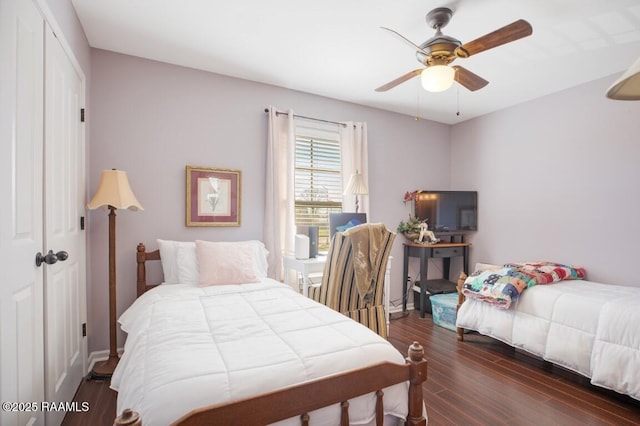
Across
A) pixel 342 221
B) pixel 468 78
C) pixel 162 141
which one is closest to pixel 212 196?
pixel 162 141

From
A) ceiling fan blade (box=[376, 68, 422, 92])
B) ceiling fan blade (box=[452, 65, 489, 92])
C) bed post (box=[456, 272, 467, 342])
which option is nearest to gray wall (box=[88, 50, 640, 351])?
bed post (box=[456, 272, 467, 342])

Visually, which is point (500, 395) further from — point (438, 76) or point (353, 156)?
point (353, 156)

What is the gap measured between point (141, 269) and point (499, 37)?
10.3ft

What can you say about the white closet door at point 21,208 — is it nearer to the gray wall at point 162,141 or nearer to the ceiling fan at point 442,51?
the gray wall at point 162,141

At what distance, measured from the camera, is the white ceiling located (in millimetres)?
2191

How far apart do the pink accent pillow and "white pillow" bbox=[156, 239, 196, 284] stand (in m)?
0.22

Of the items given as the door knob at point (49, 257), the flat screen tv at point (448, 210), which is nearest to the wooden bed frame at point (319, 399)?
the door knob at point (49, 257)

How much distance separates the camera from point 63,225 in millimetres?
1952

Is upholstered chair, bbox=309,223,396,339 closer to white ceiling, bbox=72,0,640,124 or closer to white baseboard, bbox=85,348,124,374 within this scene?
white ceiling, bbox=72,0,640,124

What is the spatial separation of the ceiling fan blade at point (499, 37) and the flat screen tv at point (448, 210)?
8.26ft

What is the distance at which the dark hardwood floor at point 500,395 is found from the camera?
2.01 metres

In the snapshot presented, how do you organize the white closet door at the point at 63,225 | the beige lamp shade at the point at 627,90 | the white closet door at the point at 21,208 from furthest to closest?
the white closet door at the point at 63,225 → the white closet door at the point at 21,208 → the beige lamp shade at the point at 627,90

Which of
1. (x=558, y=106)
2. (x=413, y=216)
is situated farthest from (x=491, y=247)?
(x=558, y=106)

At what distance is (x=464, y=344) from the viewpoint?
10.6ft
